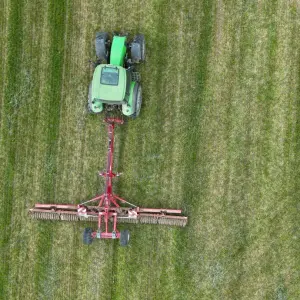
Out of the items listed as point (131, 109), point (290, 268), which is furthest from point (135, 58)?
point (290, 268)

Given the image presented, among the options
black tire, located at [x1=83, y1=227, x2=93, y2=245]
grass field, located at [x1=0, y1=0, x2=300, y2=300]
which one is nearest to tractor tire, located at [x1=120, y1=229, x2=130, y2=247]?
grass field, located at [x1=0, y1=0, x2=300, y2=300]

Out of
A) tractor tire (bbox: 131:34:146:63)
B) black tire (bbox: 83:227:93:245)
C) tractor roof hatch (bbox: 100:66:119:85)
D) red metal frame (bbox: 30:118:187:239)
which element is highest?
tractor tire (bbox: 131:34:146:63)

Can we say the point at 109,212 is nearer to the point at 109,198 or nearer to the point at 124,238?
the point at 109,198

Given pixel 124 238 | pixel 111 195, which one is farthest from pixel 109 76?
pixel 124 238

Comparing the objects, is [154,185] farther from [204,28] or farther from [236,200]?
[204,28]

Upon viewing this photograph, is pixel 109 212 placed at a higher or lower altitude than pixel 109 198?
lower

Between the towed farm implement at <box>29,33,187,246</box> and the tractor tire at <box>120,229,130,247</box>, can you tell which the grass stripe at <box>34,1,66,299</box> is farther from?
the tractor tire at <box>120,229,130,247</box>

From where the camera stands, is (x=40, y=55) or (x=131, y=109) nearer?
(x=131, y=109)

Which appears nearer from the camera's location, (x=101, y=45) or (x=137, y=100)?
(x=101, y=45)
